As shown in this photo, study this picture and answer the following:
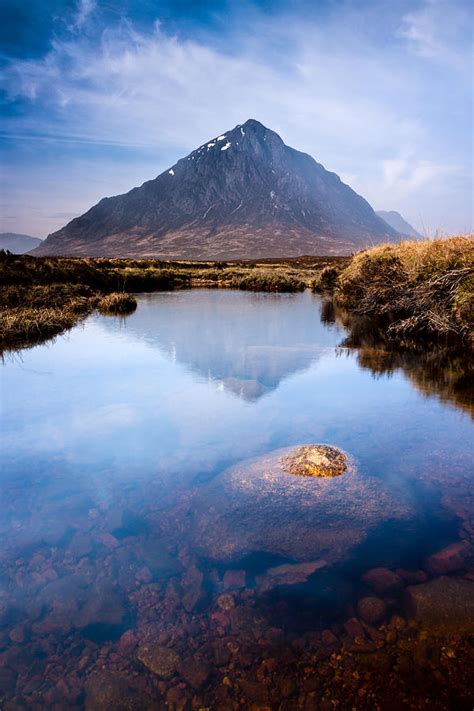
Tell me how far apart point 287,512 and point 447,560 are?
205 cm

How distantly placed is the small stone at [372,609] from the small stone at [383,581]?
15 centimetres

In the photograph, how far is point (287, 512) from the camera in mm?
6500

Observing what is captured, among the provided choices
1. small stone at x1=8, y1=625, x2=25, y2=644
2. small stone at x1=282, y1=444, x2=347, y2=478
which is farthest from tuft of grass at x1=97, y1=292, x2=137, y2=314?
small stone at x1=8, y1=625, x2=25, y2=644

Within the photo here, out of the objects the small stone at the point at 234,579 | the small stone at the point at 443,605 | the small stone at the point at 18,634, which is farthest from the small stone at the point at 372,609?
the small stone at the point at 18,634

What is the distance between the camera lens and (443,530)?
20.0ft

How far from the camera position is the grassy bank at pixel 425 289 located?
16553 millimetres

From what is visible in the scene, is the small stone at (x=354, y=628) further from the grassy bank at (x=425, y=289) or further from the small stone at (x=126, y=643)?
the grassy bank at (x=425, y=289)

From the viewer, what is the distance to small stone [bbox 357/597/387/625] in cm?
457

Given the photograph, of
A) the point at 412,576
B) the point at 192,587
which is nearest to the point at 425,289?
the point at 412,576

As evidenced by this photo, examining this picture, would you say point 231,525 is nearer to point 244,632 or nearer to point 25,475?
point 244,632

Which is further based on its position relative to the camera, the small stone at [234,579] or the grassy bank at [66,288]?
the grassy bank at [66,288]

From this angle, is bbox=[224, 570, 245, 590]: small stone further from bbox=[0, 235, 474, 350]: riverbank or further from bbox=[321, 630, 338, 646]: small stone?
bbox=[0, 235, 474, 350]: riverbank

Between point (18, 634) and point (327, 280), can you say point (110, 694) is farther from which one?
point (327, 280)

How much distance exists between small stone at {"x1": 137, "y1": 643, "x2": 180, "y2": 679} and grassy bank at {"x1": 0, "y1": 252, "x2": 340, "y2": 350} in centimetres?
1596
